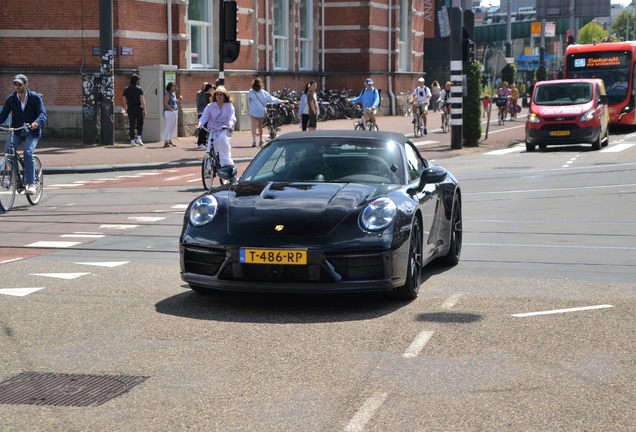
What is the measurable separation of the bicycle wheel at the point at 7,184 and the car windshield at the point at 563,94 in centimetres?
1796

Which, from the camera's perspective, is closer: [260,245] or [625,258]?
[260,245]

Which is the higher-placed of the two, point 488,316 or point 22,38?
point 22,38

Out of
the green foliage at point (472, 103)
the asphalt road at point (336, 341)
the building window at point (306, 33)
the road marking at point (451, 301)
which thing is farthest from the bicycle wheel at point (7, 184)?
the building window at point (306, 33)

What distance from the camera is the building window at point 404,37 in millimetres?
53406

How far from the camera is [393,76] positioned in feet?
167

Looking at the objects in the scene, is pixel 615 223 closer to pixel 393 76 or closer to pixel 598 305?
pixel 598 305

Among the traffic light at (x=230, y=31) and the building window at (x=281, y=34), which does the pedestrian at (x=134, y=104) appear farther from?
the building window at (x=281, y=34)

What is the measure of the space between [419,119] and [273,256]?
2706 cm

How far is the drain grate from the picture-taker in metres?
5.36

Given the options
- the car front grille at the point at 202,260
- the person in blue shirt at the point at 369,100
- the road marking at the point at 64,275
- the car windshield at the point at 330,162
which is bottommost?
the road marking at the point at 64,275

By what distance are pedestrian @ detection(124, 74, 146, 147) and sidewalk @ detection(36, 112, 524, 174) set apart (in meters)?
0.57

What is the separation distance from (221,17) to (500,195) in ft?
32.5

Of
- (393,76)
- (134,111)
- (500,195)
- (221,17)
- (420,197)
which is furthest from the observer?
(393,76)

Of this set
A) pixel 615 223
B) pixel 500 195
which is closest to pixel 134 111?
pixel 500 195
